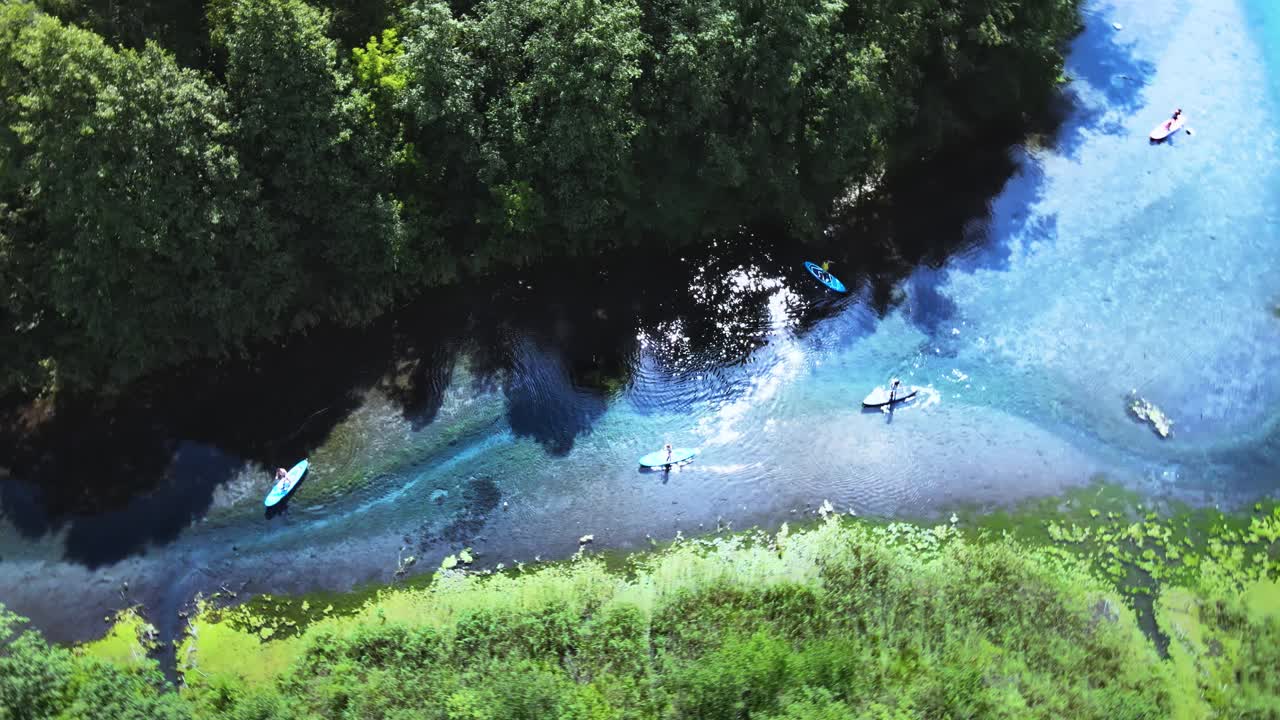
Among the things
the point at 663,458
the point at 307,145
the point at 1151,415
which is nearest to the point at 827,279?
the point at 663,458

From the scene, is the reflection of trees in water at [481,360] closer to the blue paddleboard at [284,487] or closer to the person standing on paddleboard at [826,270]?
the person standing on paddleboard at [826,270]

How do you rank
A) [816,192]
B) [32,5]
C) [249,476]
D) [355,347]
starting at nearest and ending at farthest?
[32,5] → [249,476] → [355,347] → [816,192]

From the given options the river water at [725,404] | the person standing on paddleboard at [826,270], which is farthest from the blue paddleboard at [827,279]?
the river water at [725,404]

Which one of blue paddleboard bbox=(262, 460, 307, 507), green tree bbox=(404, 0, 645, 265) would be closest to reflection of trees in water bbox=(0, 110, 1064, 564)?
blue paddleboard bbox=(262, 460, 307, 507)

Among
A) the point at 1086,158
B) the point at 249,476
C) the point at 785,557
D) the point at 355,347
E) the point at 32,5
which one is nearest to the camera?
the point at 32,5

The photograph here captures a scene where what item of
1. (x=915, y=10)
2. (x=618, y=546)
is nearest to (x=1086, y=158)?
(x=915, y=10)

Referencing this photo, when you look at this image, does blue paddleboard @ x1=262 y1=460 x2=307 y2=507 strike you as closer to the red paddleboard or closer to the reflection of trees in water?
the reflection of trees in water

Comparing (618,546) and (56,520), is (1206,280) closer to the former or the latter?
(618,546)
